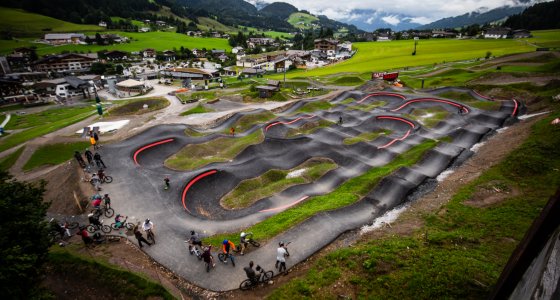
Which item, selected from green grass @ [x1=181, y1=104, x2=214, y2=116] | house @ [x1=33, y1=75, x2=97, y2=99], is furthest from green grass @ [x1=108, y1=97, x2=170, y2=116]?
house @ [x1=33, y1=75, x2=97, y2=99]

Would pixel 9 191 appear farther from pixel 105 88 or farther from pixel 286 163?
pixel 105 88

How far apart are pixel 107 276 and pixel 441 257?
20.0 m

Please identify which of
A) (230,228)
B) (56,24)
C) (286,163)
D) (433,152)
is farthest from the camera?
(56,24)

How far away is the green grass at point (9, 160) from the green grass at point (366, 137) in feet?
170

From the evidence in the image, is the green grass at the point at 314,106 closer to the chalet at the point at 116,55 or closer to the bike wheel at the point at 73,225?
the bike wheel at the point at 73,225

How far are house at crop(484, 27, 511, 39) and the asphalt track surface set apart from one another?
138 meters

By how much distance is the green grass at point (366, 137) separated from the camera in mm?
38506

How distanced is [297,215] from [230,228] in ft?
19.1

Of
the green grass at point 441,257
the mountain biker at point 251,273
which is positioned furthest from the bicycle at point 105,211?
the green grass at point 441,257

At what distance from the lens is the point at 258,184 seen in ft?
100

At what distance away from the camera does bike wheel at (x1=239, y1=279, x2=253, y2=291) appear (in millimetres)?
15828

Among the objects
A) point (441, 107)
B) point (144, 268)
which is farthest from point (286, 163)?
point (441, 107)

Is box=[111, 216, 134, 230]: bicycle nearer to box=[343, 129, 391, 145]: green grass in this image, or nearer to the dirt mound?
the dirt mound

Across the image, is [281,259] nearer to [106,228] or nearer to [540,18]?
[106,228]
